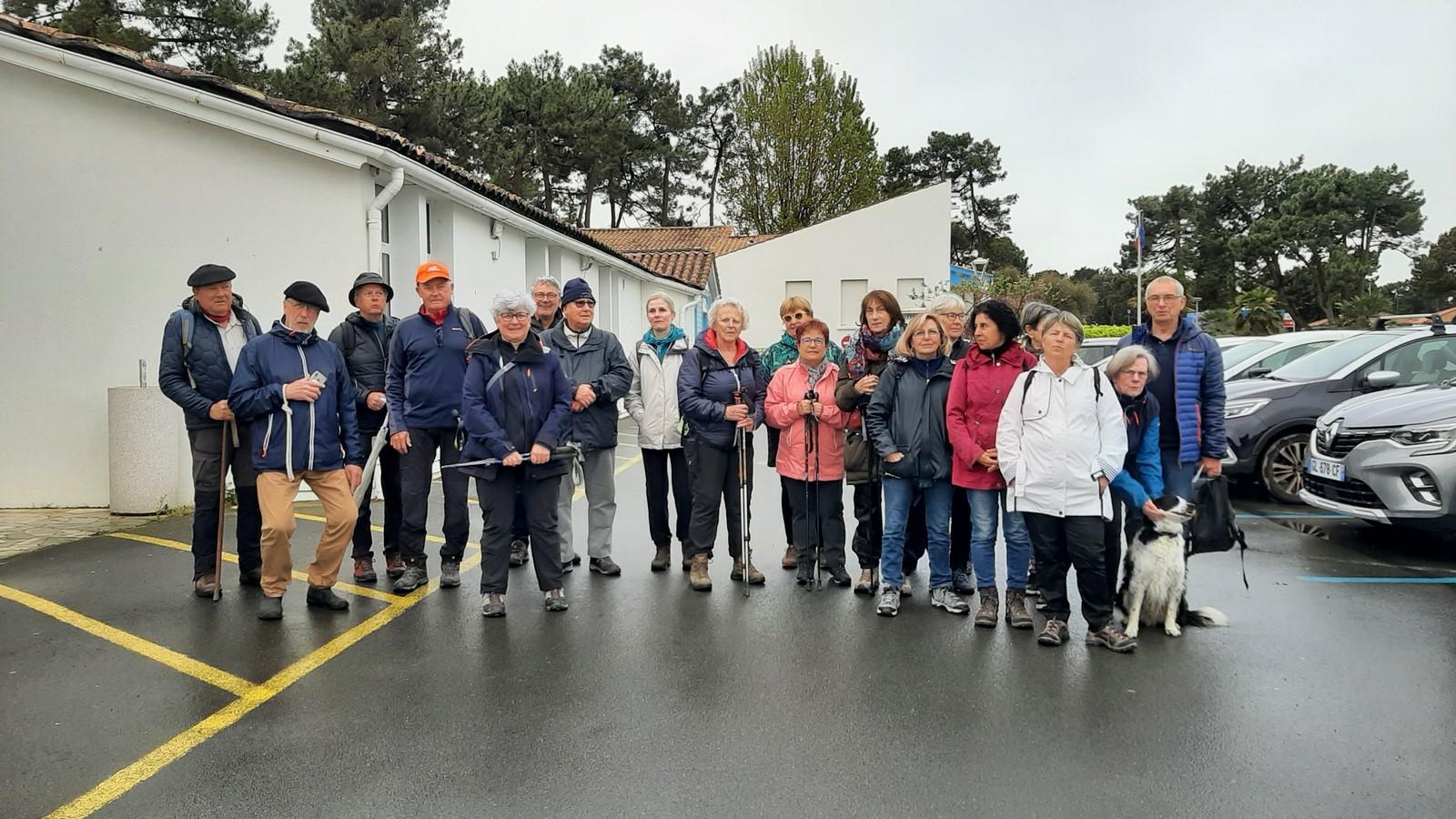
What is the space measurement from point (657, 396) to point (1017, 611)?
8.95 feet

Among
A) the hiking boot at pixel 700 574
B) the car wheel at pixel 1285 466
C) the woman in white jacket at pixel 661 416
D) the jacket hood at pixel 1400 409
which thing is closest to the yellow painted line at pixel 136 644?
the hiking boot at pixel 700 574

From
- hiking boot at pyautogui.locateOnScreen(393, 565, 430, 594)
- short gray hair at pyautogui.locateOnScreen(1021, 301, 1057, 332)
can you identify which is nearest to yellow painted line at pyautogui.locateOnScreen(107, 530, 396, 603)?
hiking boot at pyautogui.locateOnScreen(393, 565, 430, 594)

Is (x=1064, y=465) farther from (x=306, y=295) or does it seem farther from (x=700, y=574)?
(x=306, y=295)

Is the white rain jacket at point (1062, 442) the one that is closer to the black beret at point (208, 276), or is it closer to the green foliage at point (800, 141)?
the black beret at point (208, 276)

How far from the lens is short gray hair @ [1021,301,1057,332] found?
5235mm

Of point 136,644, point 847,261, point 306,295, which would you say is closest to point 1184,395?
point 306,295

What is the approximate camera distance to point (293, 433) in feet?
17.0

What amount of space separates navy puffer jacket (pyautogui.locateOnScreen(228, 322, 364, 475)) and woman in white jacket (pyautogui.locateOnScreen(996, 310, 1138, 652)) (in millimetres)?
3885

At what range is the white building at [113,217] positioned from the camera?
8688 millimetres

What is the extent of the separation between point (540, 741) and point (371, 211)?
753cm

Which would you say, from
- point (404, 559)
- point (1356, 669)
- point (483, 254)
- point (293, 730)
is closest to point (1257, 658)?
point (1356, 669)

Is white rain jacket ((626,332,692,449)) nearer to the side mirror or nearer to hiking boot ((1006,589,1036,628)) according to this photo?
hiking boot ((1006,589,1036,628))

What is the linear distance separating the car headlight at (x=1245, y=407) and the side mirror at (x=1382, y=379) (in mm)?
923

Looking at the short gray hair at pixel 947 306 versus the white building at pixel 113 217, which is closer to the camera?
the short gray hair at pixel 947 306
